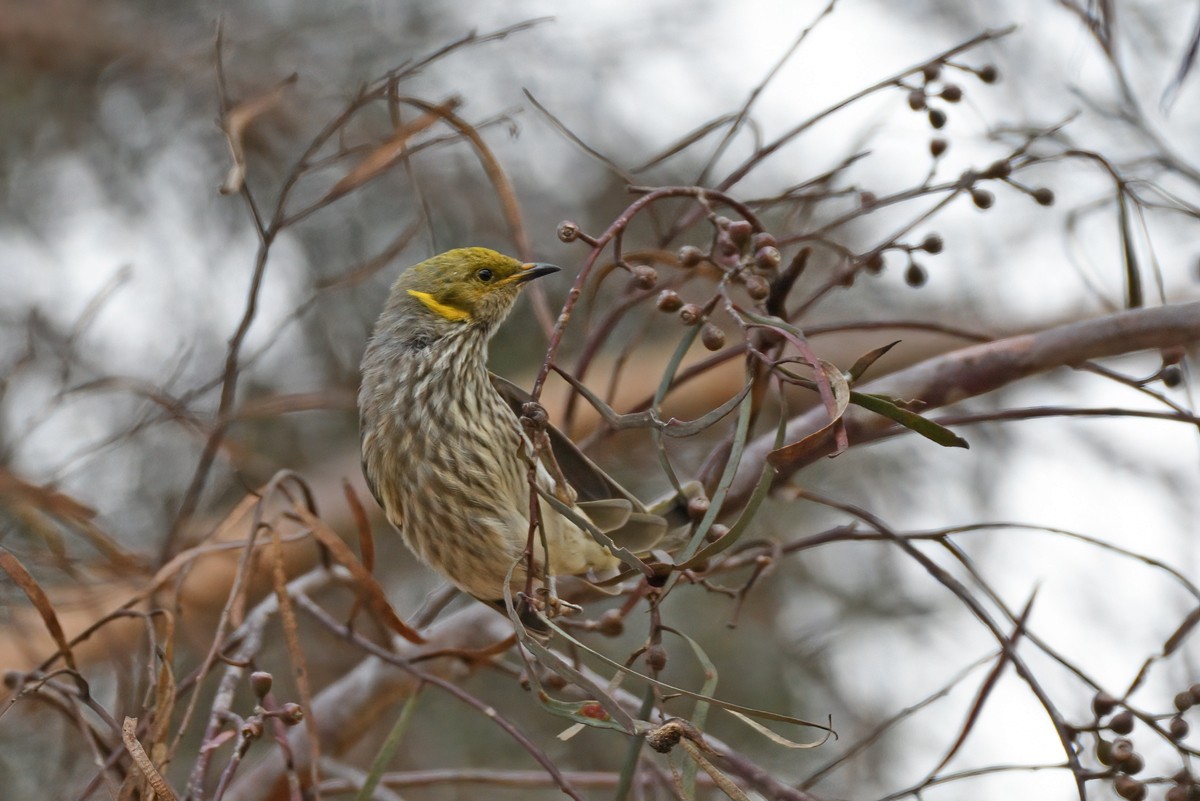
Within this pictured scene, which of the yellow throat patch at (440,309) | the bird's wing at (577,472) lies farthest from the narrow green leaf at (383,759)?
the yellow throat patch at (440,309)

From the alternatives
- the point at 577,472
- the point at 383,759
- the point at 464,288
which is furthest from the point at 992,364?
the point at 383,759

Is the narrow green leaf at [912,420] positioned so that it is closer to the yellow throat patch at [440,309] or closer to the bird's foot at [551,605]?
the bird's foot at [551,605]

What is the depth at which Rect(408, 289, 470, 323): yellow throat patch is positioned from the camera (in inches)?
127

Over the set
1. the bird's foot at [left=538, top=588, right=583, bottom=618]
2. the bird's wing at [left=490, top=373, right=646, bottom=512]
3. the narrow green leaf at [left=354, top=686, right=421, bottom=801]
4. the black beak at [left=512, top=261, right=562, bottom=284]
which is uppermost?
the black beak at [left=512, top=261, right=562, bottom=284]

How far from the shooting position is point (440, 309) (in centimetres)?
324

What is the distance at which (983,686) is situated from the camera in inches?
88.4

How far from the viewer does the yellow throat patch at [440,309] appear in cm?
323

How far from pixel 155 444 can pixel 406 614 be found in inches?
53.9

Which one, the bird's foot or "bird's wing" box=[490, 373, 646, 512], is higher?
"bird's wing" box=[490, 373, 646, 512]

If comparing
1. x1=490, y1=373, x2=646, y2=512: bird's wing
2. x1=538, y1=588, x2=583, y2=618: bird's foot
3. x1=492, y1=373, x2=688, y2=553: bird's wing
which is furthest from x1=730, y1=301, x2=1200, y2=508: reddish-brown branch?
x1=538, y1=588, x2=583, y2=618: bird's foot

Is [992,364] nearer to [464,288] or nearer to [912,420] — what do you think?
[912,420]

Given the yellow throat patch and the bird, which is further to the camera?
the yellow throat patch

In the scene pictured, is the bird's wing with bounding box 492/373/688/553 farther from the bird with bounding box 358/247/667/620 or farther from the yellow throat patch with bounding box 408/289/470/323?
the yellow throat patch with bounding box 408/289/470/323

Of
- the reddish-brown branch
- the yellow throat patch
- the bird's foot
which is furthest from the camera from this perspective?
the yellow throat patch
